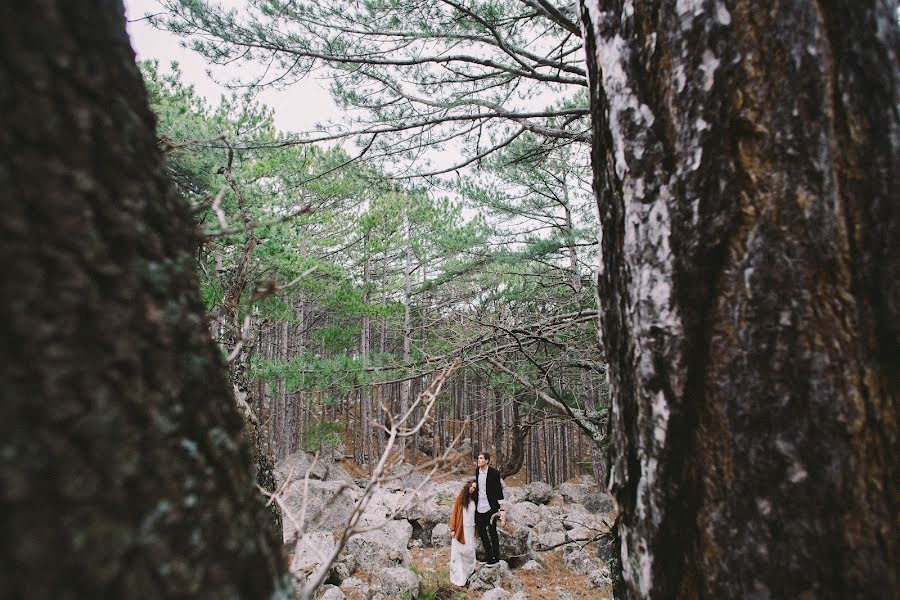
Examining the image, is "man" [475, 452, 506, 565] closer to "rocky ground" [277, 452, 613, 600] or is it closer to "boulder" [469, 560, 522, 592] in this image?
"boulder" [469, 560, 522, 592]

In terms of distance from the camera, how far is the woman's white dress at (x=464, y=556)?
246 inches

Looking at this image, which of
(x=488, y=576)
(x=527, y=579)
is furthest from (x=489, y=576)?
(x=527, y=579)

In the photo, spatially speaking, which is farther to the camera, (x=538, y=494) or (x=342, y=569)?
(x=538, y=494)

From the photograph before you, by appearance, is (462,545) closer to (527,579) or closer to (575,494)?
(527,579)

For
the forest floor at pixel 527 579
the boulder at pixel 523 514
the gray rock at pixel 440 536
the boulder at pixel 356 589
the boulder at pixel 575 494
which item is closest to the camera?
the boulder at pixel 356 589

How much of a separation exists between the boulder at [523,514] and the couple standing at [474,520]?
268 centimetres

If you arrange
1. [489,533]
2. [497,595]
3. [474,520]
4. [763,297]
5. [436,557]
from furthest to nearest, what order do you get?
1. [436,557]
2. [489,533]
3. [474,520]
4. [497,595]
5. [763,297]

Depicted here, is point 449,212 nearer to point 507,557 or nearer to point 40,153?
point 507,557

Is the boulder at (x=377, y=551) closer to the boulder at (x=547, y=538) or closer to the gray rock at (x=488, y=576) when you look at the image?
the gray rock at (x=488, y=576)

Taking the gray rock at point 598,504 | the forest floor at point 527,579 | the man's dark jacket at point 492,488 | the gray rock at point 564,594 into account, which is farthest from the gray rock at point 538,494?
the gray rock at point 564,594

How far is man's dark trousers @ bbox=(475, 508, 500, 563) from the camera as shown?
21.8ft

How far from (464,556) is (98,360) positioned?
6727mm

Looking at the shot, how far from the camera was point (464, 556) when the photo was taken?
627 cm

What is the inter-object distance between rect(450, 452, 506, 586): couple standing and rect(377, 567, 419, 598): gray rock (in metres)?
0.74
